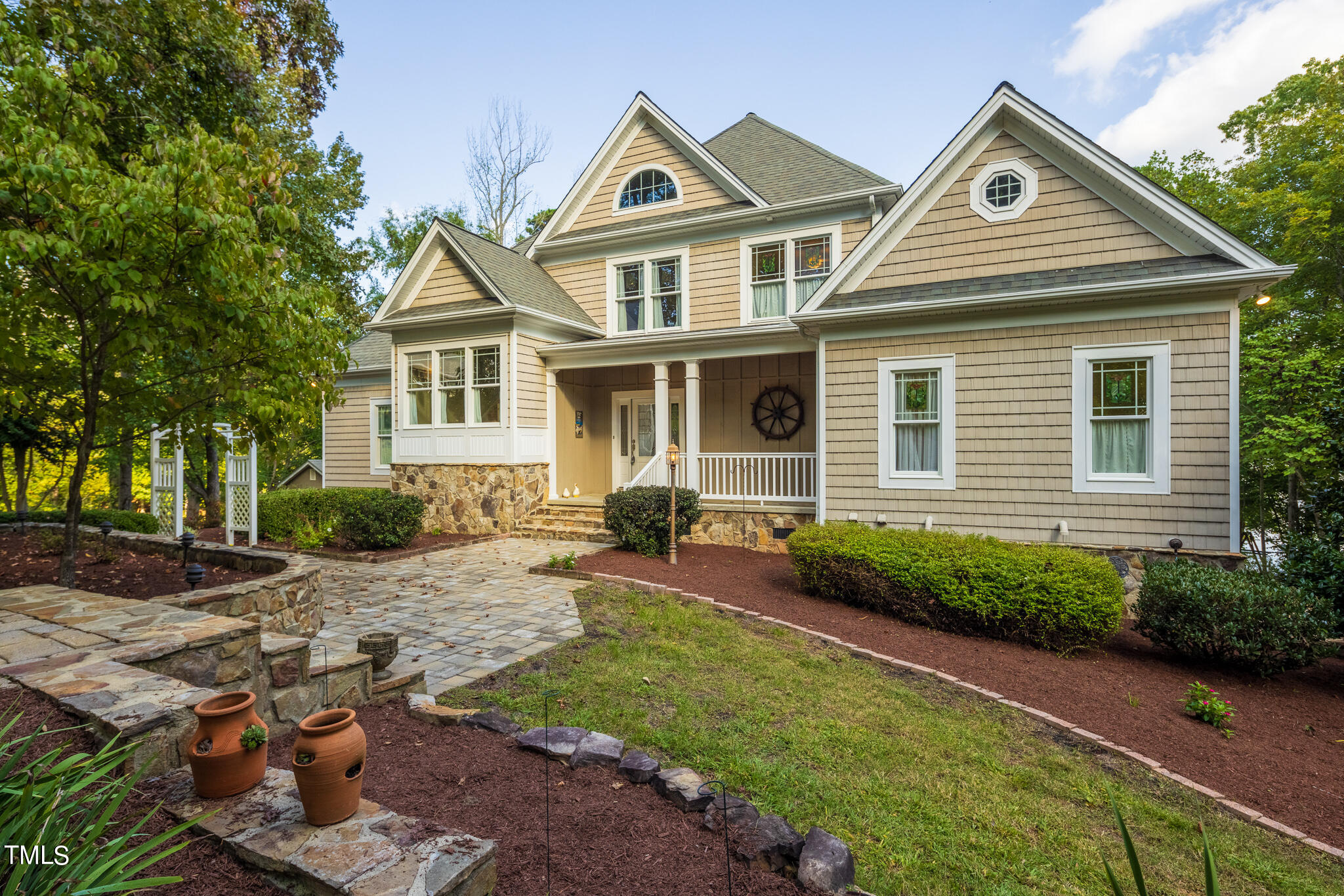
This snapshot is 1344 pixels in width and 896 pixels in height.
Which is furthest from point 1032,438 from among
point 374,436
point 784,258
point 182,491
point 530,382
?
point 374,436

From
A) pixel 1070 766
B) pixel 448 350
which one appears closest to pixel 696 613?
pixel 1070 766

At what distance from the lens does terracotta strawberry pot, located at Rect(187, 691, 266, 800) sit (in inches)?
91.4

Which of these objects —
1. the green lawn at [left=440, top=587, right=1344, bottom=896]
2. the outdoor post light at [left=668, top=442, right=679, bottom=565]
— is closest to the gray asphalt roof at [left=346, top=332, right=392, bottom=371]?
the outdoor post light at [left=668, top=442, right=679, bottom=565]

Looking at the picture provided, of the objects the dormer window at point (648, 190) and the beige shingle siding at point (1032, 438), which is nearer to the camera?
the beige shingle siding at point (1032, 438)

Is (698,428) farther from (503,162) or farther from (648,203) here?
(503,162)

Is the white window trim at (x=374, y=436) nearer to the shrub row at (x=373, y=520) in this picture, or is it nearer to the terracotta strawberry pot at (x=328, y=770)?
the shrub row at (x=373, y=520)

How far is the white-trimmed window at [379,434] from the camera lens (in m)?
16.3

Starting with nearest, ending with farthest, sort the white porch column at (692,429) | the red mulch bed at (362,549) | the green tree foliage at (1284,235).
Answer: the red mulch bed at (362,549)
the green tree foliage at (1284,235)
the white porch column at (692,429)

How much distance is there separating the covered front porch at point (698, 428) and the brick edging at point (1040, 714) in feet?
12.2

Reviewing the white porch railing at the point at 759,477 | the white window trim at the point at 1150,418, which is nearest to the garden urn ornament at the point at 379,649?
the white porch railing at the point at 759,477

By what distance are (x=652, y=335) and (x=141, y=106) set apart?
25.8ft

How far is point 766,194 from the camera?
1245cm

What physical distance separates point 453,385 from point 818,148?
9.41 m

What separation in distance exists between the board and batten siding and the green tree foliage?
18.7 m
